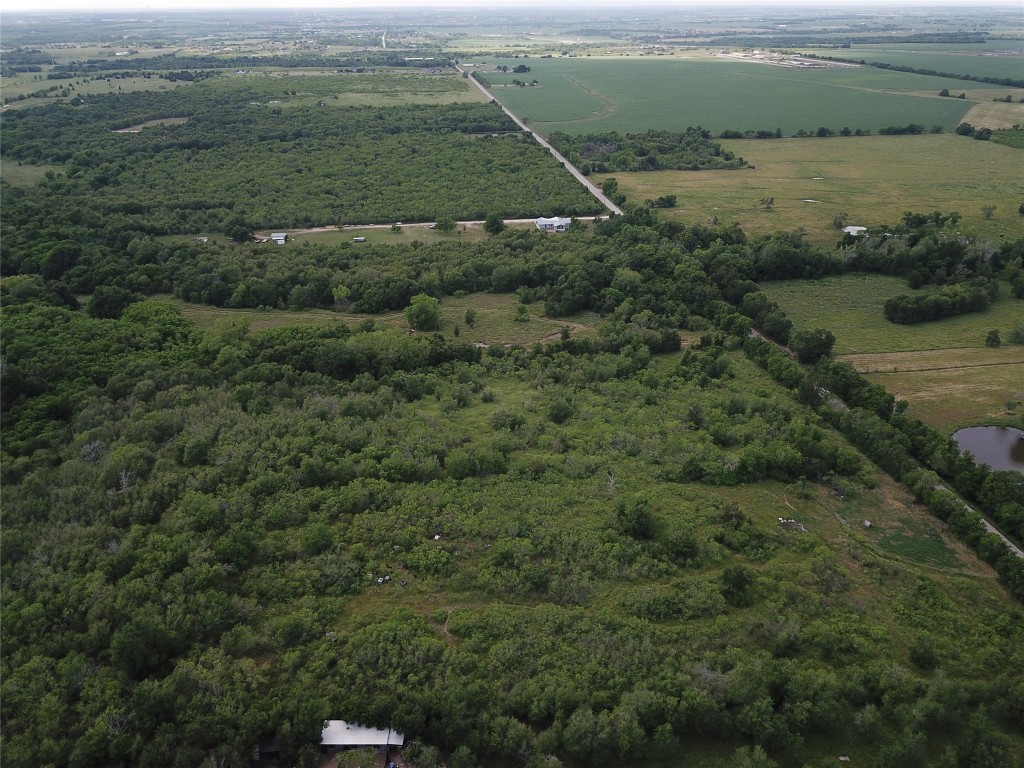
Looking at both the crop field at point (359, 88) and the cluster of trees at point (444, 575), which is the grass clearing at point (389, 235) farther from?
the crop field at point (359, 88)

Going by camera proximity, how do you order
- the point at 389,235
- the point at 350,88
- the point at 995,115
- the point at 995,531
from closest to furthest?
the point at 995,531 < the point at 389,235 < the point at 995,115 < the point at 350,88

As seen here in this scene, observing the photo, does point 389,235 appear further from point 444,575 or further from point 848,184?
point 848,184

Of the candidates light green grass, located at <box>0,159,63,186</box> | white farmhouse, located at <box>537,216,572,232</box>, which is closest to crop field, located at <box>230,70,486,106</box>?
light green grass, located at <box>0,159,63,186</box>

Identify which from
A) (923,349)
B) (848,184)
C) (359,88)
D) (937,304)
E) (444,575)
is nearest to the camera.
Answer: (444,575)

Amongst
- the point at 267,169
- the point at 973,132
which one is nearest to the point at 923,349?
the point at 267,169

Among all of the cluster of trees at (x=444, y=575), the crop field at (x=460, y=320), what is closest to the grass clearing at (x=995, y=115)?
the crop field at (x=460, y=320)

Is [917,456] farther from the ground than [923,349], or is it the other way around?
[923,349]

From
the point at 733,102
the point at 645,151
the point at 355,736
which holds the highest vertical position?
the point at 733,102
